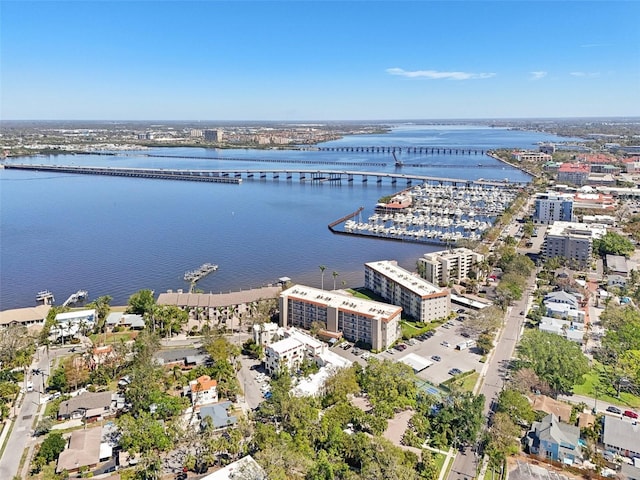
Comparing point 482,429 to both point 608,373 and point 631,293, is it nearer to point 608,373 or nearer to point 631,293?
point 608,373

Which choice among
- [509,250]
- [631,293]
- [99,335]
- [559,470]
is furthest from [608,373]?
[99,335]

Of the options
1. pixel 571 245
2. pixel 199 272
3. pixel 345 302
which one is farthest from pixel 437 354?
pixel 571 245

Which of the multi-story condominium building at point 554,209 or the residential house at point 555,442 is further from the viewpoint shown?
the multi-story condominium building at point 554,209

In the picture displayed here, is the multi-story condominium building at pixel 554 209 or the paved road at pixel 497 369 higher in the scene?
the multi-story condominium building at pixel 554 209

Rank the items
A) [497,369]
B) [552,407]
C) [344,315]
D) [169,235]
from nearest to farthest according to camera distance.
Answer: [552,407] → [497,369] → [344,315] → [169,235]

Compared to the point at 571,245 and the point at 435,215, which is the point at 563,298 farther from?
the point at 435,215

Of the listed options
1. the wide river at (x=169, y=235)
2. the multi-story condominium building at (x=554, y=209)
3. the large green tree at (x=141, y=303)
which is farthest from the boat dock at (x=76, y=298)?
the multi-story condominium building at (x=554, y=209)

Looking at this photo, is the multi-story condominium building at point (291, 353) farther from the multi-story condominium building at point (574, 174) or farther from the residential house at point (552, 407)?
the multi-story condominium building at point (574, 174)
